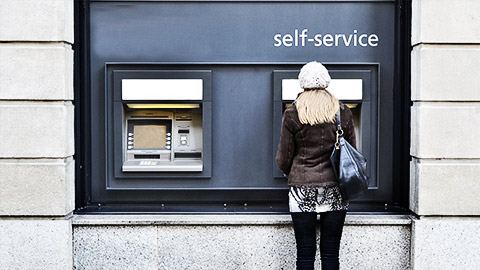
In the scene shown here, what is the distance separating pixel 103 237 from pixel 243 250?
121 centimetres

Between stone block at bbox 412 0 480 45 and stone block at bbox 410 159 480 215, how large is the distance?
1.02 m

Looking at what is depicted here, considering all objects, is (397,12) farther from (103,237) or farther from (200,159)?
(103,237)

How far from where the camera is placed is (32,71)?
477 centimetres

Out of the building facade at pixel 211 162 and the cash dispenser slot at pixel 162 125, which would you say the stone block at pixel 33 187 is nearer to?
the building facade at pixel 211 162

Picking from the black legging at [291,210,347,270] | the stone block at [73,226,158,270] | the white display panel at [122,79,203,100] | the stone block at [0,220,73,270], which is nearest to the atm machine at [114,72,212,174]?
the white display panel at [122,79,203,100]

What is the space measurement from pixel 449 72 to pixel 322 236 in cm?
173

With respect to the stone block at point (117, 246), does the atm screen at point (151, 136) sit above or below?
above

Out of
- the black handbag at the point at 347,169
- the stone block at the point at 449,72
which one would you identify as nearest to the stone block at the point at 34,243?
the black handbag at the point at 347,169

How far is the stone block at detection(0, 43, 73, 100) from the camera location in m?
4.75

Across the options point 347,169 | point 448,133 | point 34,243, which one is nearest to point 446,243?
point 448,133

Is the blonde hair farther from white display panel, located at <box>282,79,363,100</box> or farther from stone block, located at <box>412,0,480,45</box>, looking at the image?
stone block, located at <box>412,0,480,45</box>

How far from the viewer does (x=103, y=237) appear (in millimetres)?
4953

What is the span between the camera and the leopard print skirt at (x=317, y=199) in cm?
427

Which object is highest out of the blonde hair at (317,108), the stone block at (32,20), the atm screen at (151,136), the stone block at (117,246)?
the stone block at (32,20)
